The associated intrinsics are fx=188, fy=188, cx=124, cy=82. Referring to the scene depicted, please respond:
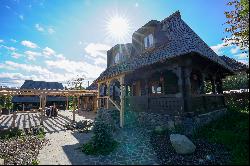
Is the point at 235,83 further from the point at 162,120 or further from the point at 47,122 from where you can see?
the point at 47,122

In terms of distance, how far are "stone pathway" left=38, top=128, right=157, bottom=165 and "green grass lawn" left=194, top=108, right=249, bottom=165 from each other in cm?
280

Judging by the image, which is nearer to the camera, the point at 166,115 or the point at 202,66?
the point at 166,115

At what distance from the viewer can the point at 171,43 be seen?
464 inches

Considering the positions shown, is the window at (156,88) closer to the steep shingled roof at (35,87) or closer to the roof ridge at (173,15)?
the roof ridge at (173,15)

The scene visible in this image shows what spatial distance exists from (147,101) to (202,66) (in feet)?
13.8

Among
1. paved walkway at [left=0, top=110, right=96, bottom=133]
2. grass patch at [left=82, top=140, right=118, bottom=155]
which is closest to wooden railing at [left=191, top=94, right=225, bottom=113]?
grass patch at [left=82, top=140, right=118, bottom=155]

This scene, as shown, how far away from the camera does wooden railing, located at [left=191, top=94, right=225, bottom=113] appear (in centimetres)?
1038

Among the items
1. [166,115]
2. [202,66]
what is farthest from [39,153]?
[202,66]

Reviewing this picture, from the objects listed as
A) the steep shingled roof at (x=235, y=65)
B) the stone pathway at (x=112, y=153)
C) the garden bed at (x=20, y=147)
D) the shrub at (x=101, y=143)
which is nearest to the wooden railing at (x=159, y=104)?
the stone pathway at (x=112, y=153)

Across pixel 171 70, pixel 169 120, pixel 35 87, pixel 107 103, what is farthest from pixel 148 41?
pixel 35 87

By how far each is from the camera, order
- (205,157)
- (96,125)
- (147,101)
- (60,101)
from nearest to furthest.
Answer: (205,157) → (96,125) → (147,101) → (60,101)

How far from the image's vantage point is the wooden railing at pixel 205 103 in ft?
34.0

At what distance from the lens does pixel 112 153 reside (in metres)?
8.22

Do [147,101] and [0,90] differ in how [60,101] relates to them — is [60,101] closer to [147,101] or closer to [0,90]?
[0,90]
